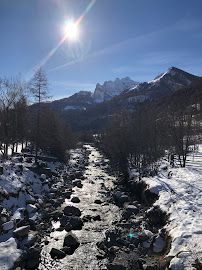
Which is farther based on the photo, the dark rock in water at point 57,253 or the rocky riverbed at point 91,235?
the dark rock in water at point 57,253

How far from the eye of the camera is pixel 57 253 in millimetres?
10711

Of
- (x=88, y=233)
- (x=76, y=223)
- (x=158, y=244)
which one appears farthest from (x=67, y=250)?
(x=158, y=244)

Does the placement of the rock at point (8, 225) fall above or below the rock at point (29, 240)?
above

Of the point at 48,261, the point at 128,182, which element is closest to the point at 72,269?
the point at 48,261

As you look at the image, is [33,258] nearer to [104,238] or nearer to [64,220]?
[104,238]

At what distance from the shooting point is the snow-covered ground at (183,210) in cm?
789

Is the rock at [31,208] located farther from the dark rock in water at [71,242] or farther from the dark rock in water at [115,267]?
the dark rock in water at [115,267]

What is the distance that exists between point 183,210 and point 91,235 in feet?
20.0

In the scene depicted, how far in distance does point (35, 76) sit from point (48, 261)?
68.1 feet

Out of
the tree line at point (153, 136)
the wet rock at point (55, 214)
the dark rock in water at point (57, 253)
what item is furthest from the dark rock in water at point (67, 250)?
the tree line at point (153, 136)

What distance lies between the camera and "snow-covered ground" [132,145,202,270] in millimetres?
7895

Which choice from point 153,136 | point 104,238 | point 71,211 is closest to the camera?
point 104,238

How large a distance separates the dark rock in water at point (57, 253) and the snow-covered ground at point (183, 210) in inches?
224

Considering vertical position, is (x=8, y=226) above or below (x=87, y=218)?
above
